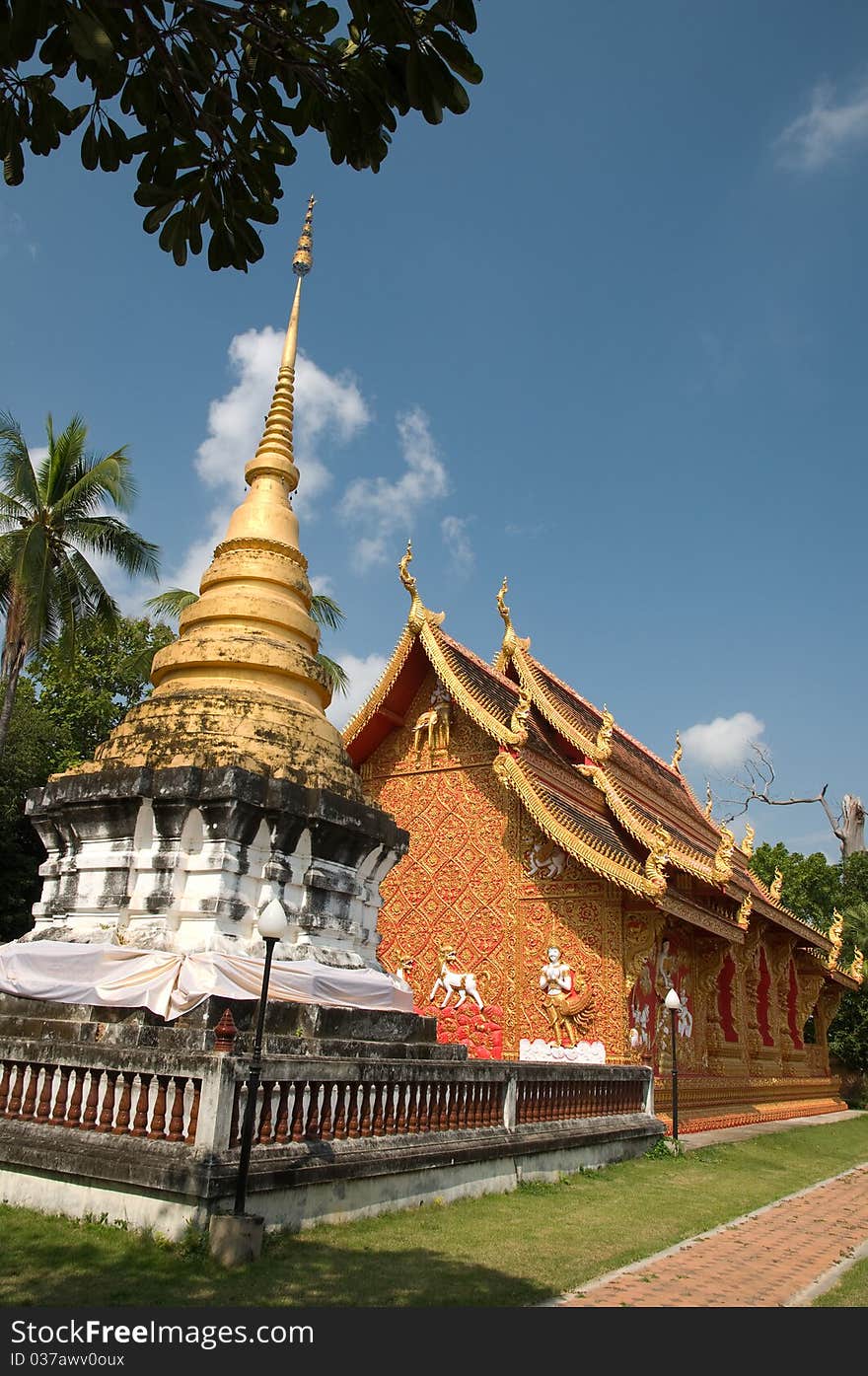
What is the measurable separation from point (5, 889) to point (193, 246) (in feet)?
54.7

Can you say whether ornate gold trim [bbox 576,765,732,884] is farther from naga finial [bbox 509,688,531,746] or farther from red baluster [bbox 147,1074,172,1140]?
red baluster [bbox 147,1074,172,1140]

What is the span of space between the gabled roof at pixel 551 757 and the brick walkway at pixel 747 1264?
4409 mm

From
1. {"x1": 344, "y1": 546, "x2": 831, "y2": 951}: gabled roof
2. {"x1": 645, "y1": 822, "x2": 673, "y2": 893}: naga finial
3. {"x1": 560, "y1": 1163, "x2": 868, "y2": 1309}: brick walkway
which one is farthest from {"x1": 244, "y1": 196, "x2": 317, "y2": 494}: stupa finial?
{"x1": 560, "y1": 1163, "x2": 868, "y2": 1309}: brick walkway

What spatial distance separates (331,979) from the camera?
7.24 metres

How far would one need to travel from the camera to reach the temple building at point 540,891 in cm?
1202

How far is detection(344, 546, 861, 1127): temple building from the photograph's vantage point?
1202 cm

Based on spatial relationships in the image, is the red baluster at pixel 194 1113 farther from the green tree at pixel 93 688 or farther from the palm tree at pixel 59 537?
the green tree at pixel 93 688

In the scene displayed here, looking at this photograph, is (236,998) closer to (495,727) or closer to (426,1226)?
(426,1226)

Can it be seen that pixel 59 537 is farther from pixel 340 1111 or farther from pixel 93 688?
pixel 340 1111

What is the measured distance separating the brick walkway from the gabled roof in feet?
14.5

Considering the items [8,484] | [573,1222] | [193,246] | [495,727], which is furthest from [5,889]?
[193,246]

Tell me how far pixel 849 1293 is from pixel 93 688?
21054mm

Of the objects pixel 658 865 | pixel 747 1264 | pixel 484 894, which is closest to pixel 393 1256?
pixel 747 1264

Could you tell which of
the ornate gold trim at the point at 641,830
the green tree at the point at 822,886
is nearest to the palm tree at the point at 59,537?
the ornate gold trim at the point at 641,830
